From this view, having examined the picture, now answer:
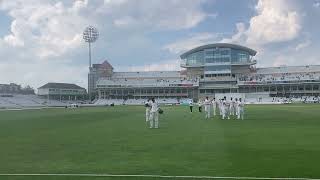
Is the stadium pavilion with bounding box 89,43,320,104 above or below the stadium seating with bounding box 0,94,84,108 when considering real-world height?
above

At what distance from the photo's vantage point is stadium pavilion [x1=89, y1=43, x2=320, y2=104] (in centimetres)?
16262

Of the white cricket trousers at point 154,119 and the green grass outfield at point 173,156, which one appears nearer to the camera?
the green grass outfield at point 173,156

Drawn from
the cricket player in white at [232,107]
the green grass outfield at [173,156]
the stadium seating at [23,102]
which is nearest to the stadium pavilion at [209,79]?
the stadium seating at [23,102]

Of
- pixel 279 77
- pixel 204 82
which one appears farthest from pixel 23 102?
pixel 279 77

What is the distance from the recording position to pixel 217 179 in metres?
11.0

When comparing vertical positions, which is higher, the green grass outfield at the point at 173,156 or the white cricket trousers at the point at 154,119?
the white cricket trousers at the point at 154,119

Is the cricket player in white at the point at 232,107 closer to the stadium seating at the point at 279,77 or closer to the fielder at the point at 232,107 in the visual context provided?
the fielder at the point at 232,107

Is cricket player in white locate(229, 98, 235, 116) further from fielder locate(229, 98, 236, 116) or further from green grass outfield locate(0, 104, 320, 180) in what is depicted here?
green grass outfield locate(0, 104, 320, 180)

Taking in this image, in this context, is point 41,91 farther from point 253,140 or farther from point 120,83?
point 253,140

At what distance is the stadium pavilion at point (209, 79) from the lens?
16262cm

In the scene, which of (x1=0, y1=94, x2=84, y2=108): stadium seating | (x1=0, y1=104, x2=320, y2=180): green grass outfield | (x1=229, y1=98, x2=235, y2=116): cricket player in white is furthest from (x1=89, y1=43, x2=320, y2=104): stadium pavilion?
(x1=0, y1=104, x2=320, y2=180): green grass outfield

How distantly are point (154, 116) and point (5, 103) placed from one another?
107841 mm

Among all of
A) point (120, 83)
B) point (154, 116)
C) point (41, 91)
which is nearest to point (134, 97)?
point (120, 83)

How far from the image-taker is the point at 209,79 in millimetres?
168750
